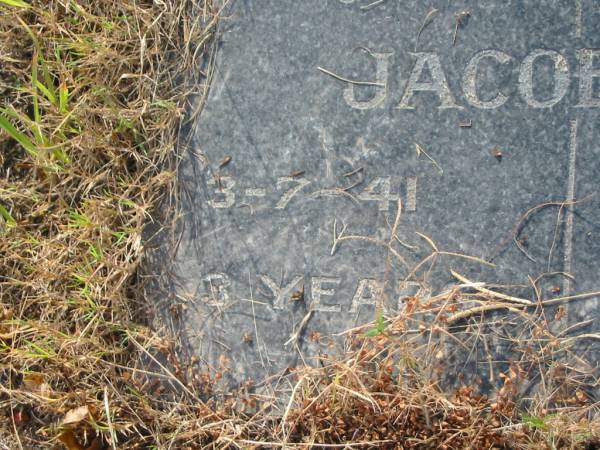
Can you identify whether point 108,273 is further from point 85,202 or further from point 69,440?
point 69,440

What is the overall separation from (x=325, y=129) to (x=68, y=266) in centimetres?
92

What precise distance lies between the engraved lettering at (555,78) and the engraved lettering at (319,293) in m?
0.77

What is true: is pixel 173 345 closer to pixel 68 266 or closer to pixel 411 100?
pixel 68 266

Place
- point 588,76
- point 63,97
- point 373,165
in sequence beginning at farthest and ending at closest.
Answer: point 63,97 < point 373,165 < point 588,76

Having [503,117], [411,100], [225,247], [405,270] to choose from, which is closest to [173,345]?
[225,247]

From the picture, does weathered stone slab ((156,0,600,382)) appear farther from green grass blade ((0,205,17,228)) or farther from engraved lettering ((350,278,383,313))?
green grass blade ((0,205,17,228))

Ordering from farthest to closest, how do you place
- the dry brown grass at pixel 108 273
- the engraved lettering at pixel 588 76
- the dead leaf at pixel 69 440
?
the dead leaf at pixel 69 440 → the dry brown grass at pixel 108 273 → the engraved lettering at pixel 588 76

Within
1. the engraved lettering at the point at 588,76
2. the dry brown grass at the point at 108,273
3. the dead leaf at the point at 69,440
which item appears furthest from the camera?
the dead leaf at the point at 69,440

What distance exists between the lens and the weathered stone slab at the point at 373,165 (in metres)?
1.95

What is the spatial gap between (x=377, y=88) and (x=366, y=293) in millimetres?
→ 601

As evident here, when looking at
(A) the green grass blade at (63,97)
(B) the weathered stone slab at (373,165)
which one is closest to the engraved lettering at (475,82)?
(B) the weathered stone slab at (373,165)

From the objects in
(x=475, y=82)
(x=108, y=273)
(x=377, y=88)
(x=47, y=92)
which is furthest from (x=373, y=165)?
(x=47, y=92)

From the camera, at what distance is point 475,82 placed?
197 cm

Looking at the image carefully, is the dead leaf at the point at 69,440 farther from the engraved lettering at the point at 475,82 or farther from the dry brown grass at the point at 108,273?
the engraved lettering at the point at 475,82
